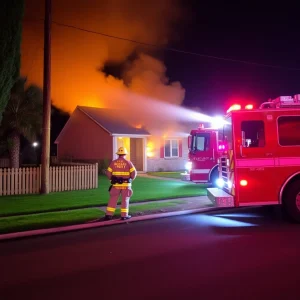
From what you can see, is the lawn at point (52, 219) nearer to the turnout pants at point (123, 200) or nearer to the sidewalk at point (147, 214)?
the sidewalk at point (147, 214)

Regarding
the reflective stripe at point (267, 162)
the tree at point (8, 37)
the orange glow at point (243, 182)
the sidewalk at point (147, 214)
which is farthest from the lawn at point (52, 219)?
the tree at point (8, 37)

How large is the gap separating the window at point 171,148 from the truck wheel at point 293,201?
55.9ft

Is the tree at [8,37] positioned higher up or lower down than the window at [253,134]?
higher up

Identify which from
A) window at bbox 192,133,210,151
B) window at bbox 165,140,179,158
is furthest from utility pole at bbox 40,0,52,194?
window at bbox 165,140,179,158

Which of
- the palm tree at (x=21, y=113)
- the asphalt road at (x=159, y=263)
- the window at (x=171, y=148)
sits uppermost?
the palm tree at (x=21, y=113)

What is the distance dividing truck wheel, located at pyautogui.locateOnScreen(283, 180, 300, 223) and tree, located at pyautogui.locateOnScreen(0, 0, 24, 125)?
28.3ft

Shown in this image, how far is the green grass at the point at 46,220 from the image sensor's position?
780 cm

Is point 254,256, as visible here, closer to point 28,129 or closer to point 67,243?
point 67,243

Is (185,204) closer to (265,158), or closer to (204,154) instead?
(265,158)

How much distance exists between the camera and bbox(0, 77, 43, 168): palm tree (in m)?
18.6

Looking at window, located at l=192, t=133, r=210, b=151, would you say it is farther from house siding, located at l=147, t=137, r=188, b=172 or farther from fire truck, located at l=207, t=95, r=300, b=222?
house siding, located at l=147, t=137, r=188, b=172

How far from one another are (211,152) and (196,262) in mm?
8797

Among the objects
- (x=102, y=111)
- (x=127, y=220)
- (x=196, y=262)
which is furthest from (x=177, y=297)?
(x=102, y=111)

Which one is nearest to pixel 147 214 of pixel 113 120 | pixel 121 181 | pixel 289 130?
pixel 121 181
